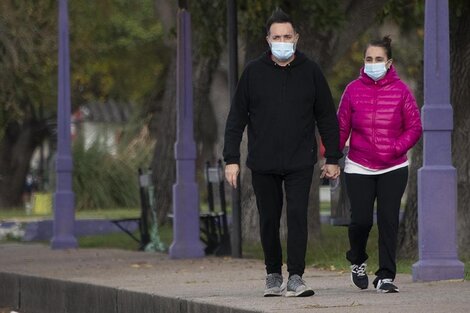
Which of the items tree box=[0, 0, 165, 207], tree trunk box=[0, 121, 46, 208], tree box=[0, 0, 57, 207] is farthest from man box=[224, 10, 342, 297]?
tree trunk box=[0, 121, 46, 208]

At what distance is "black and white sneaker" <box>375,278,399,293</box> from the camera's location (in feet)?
39.7

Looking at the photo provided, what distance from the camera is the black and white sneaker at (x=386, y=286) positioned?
476 inches

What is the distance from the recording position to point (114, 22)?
5169 centimetres

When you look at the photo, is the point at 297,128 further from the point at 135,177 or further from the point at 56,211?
the point at 135,177

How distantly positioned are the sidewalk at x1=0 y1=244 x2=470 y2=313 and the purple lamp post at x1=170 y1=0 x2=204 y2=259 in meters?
0.32

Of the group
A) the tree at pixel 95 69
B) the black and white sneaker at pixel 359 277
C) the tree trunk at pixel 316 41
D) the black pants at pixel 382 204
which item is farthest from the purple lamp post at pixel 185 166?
the tree at pixel 95 69

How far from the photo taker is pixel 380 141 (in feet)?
39.6

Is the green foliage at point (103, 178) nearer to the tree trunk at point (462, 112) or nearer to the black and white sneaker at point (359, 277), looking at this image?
the tree trunk at point (462, 112)

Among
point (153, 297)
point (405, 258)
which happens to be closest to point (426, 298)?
point (153, 297)

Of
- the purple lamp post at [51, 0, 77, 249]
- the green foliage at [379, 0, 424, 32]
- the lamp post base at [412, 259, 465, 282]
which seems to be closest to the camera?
the lamp post base at [412, 259, 465, 282]

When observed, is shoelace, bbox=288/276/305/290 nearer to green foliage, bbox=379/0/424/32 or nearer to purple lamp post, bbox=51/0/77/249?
green foliage, bbox=379/0/424/32

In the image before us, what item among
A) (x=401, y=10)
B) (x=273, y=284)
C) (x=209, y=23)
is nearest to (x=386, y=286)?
(x=273, y=284)

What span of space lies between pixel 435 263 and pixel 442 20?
1857 millimetres

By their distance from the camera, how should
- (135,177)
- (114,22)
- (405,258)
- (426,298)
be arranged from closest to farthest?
(426,298)
(405,258)
(135,177)
(114,22)
